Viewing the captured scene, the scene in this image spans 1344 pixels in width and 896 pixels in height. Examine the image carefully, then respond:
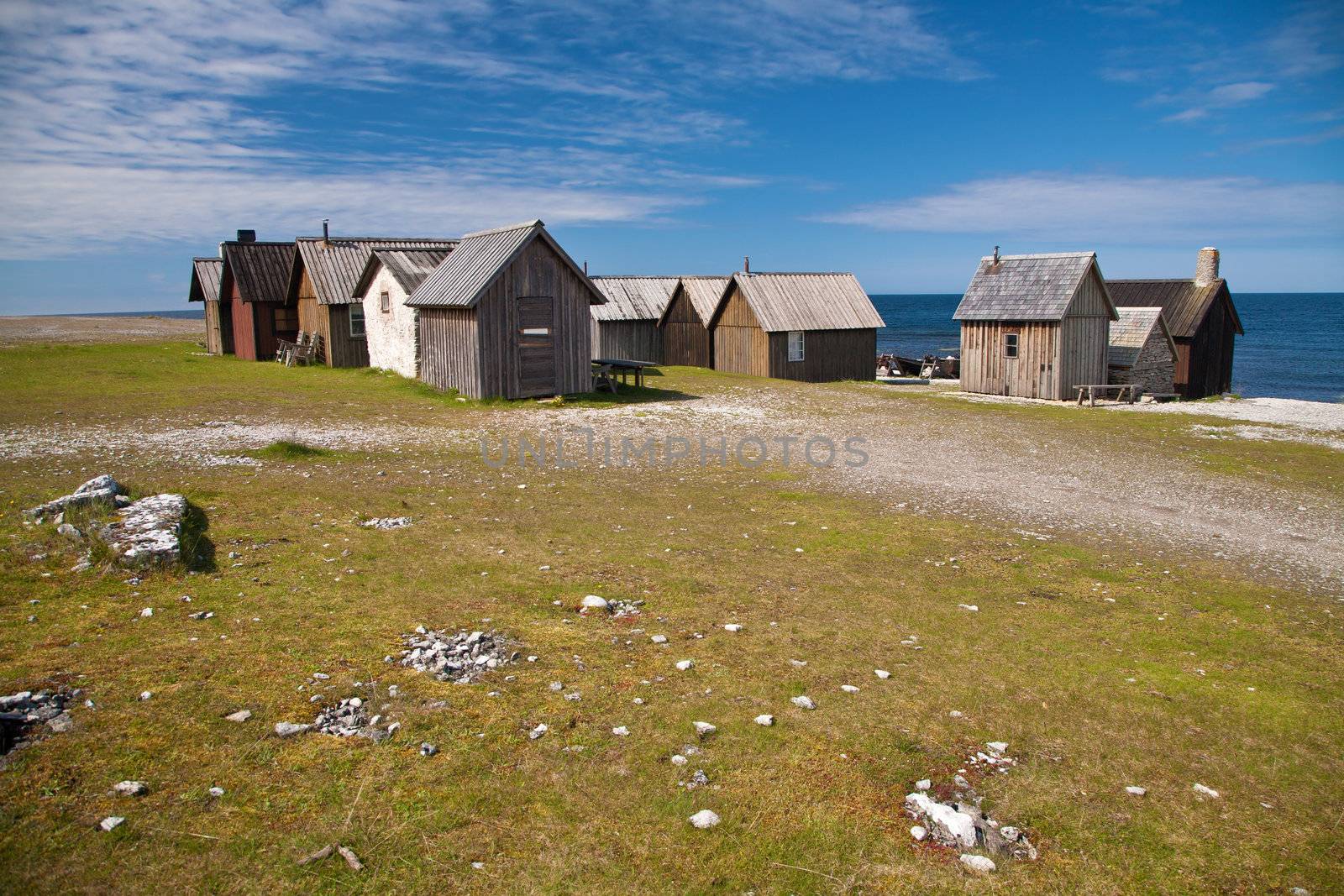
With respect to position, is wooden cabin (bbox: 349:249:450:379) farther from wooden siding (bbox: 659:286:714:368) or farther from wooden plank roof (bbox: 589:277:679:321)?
wooden siding (bbox: 659:286:714:368)

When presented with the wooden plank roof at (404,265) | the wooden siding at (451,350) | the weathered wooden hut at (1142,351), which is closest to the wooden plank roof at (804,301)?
the weathered wooden hut at (1142,351)

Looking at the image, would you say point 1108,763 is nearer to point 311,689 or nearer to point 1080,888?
point 1080,888

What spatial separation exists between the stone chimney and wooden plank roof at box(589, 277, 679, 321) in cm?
2432

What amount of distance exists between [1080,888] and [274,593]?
798 centimetres

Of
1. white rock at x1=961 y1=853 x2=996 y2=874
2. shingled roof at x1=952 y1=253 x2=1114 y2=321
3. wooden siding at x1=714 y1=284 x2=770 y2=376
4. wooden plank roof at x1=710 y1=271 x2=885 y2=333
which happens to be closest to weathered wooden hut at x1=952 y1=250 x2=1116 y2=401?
shingled roof at x1=952 y1=253 x2=1114 y2=321

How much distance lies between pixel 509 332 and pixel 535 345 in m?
1.06

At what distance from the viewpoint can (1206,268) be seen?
36094mm

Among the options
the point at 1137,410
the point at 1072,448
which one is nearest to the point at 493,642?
the point at 1072,448

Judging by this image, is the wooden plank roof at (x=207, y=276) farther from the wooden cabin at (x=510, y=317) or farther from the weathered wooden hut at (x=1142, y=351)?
the weathered wooden hut at (x=1142, y=351)

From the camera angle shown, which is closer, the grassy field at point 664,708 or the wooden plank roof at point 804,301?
the grassy field at point 664,708

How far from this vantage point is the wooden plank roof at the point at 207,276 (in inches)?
1615

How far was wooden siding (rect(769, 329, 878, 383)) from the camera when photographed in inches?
1469

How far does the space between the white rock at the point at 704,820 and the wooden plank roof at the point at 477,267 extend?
20.9m

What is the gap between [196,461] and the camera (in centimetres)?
1561
